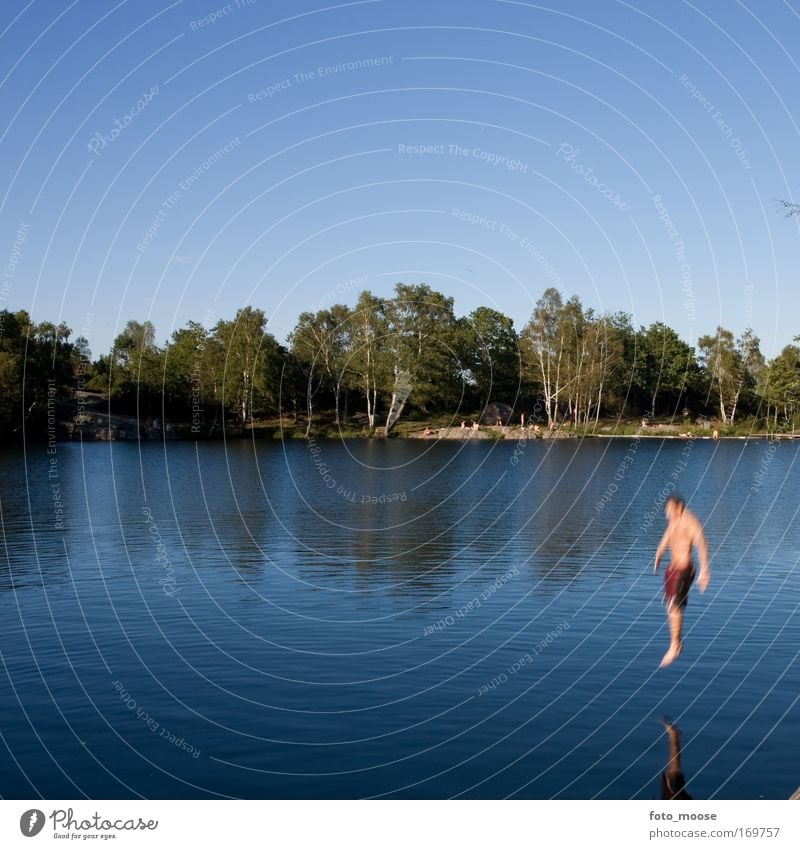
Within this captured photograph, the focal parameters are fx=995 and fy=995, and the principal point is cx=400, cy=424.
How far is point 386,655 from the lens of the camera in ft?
58.8

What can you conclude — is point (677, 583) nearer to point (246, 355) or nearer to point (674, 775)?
point (674, 775)

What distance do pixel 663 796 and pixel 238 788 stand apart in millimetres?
4964

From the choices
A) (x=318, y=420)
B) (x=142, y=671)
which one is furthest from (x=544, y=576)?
(x=318, y=420)

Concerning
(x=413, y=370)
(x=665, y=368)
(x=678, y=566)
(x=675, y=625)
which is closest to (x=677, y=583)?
(x=678, y=566)

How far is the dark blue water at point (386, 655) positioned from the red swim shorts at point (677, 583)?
1448mm

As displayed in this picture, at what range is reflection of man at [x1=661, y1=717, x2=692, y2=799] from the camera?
37.8 ft

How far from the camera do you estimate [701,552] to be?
15.7m

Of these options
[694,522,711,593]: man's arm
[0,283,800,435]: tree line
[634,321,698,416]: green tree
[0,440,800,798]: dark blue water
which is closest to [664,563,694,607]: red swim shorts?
[694,522,711,593]: man's arm

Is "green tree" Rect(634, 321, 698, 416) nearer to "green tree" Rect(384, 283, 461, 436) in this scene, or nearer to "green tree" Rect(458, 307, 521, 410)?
"green tree" Rect(458, 307, 521, 410)

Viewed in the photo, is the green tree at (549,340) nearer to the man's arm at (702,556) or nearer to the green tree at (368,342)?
the green tree at (368,342)

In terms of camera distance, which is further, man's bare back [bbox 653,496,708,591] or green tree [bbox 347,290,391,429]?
green tree [bbox 347,290,391,429]

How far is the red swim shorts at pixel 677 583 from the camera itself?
1509 cm

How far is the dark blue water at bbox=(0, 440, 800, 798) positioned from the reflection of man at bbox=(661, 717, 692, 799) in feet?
0.39

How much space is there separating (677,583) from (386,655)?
18.2 feet
